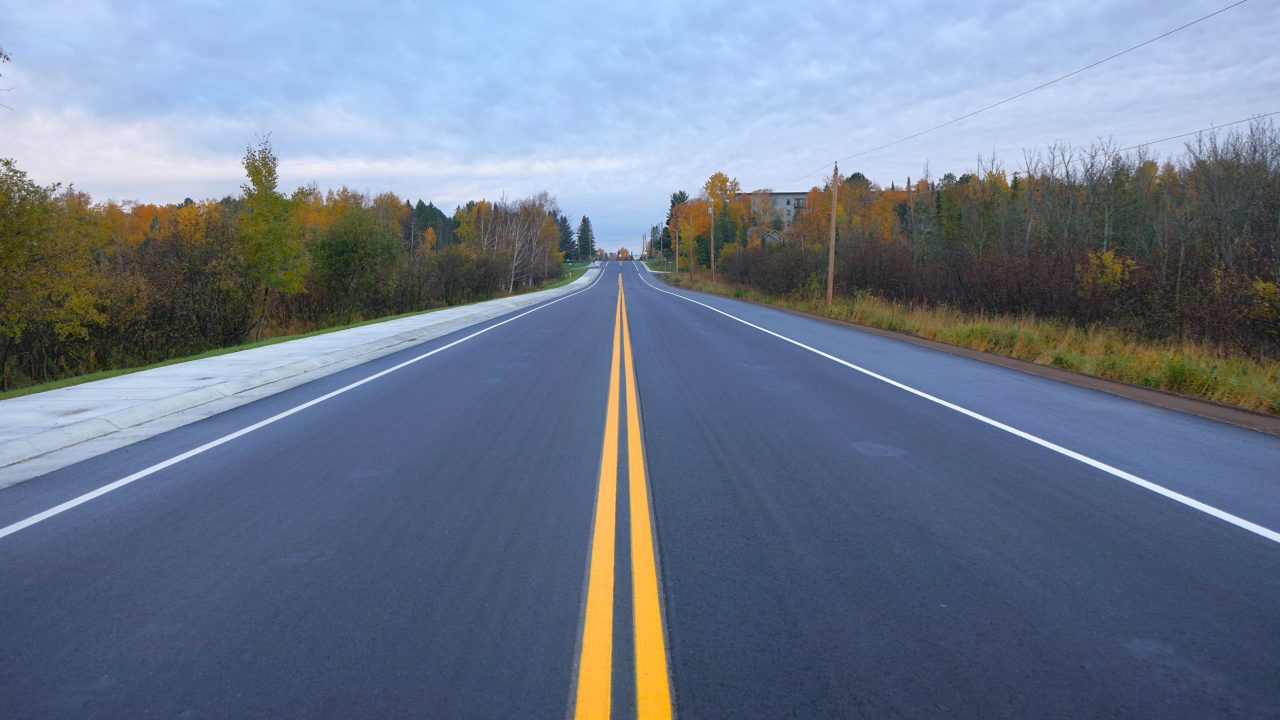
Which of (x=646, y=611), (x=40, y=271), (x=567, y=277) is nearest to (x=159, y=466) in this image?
(x=646, y=611)

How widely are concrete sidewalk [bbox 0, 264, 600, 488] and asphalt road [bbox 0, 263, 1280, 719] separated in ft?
2.24

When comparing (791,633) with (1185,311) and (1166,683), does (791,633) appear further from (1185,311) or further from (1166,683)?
(1185,311)

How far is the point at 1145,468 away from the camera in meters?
6.31

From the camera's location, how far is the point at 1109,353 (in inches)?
576

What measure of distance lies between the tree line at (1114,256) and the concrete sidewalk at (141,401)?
16739mm

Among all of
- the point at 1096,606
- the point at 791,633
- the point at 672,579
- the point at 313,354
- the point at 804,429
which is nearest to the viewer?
the point at 791,633

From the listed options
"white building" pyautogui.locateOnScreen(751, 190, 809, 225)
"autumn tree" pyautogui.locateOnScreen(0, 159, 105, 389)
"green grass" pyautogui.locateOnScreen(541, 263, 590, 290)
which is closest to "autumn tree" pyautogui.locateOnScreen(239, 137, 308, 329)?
"autumn tree" pyautogui.locateOnScreen(0, 159, 105, 389)

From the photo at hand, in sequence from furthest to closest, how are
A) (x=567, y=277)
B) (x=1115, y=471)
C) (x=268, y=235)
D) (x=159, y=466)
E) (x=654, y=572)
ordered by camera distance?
(x=567, y=277), (x=268, y=235), (x=159, y=466), (x=1115, y=471), (x=654, y=572)

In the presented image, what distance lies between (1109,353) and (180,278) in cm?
2262

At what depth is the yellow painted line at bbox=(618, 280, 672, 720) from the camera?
2873 mm

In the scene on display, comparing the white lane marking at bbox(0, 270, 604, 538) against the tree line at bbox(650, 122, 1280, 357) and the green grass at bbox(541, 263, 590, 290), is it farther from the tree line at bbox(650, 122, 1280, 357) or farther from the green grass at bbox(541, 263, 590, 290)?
the green grass at bbox(541, 263, 590, 290)

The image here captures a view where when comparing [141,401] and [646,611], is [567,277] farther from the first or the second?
[646,611]

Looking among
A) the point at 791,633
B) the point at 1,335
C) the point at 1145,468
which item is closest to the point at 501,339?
the point at 1,335

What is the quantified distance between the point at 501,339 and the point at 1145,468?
14.8m
